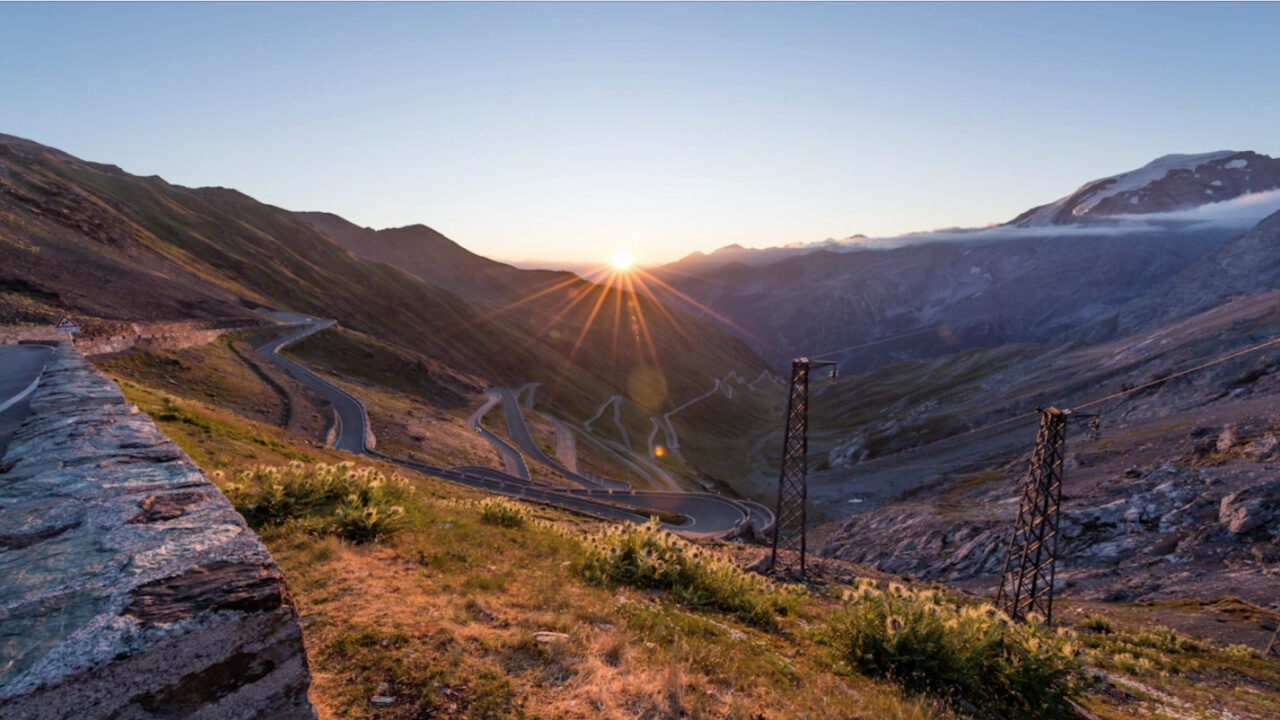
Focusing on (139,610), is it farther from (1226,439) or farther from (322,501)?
(1226,439)

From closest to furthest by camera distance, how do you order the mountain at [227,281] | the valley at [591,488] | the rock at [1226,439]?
the valley at [591,488]
the rock at [1226,439]
the mountain at [227,281]

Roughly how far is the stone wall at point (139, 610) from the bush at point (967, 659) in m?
8.68

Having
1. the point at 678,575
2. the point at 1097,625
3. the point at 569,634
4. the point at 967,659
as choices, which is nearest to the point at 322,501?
the point at 569,634

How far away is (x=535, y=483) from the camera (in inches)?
2183

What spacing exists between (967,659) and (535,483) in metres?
49.1

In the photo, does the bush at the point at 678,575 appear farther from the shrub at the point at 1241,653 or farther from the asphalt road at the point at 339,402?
the asphalt road at the point at 339,402

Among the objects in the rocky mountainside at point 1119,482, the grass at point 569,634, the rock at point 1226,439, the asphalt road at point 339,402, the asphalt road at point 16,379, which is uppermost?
the asphalt road at point 16,379

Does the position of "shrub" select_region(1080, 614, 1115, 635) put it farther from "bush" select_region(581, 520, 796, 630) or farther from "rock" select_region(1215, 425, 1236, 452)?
"rock" select_region(1215, 425, 1236, 452)

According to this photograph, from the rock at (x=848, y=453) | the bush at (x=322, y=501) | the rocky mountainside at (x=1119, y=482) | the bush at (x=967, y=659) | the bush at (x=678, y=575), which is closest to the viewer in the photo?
the bush at (x=967, y=659)

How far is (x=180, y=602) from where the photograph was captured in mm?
3945

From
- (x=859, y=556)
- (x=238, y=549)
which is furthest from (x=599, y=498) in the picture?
(x=238, y=549)

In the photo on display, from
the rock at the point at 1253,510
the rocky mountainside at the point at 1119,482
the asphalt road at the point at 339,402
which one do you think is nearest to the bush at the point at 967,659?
the rocky mountainside at the point at 1119,482

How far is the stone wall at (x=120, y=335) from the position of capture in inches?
1190

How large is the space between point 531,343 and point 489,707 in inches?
5788
